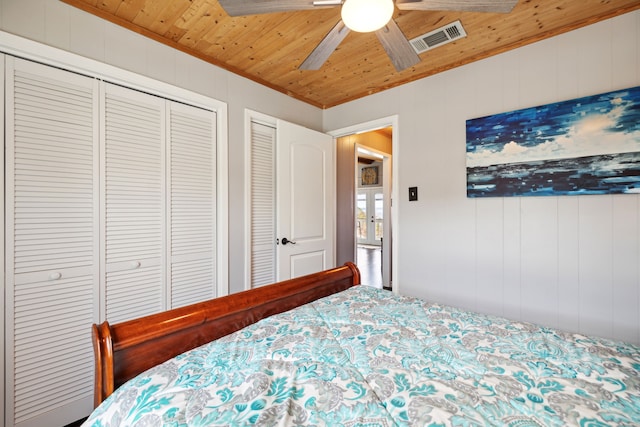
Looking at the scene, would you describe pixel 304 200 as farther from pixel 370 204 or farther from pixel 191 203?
pixel 370 204

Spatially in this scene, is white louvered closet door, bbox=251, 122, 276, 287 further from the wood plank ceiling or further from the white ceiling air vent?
the white ceiling air vent

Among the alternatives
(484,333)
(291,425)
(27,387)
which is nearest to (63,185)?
(27,387)

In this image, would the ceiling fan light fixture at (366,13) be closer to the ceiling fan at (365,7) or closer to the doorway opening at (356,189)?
the ceiling fan at (365,7)

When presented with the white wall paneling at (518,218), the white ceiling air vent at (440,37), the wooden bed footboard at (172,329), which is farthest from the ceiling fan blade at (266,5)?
the white wall paneling at (518,218)

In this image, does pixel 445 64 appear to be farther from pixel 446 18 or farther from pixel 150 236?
pixel 150 236

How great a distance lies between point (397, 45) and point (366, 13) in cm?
Answer: 41

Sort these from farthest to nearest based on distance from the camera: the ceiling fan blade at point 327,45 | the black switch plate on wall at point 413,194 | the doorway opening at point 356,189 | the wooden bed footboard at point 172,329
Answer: the doorway opening at point 356,189
the black switch plate on wall at point 413,194
the ceiling fan blade at point 327,45
the wooden bed footboard at point 172,329

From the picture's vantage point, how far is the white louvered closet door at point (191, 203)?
2102 mm

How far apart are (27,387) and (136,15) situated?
223 centimetres

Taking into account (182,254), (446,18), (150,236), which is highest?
(446,18)

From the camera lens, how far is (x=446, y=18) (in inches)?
71.0

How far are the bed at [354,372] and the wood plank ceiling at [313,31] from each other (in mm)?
1741

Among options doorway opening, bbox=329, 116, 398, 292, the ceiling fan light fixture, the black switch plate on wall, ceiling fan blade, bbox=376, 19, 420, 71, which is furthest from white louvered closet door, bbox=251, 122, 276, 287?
the ceiling fan light fixture

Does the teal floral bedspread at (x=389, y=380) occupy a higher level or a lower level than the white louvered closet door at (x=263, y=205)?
lower
